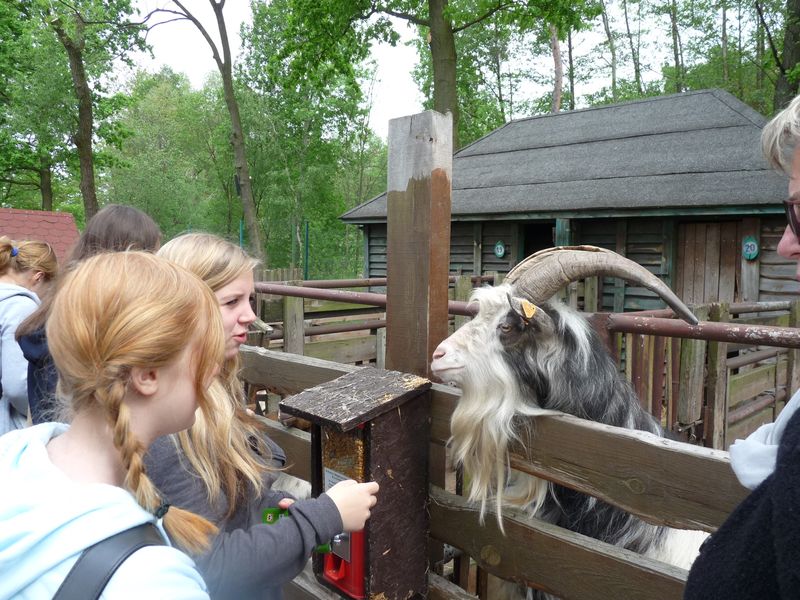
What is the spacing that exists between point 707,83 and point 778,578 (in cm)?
3386

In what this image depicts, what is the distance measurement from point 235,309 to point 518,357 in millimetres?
1065

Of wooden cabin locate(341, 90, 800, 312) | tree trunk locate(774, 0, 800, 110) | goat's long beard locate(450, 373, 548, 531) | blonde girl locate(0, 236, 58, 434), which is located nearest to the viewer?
goat's long beard locate(450, 373, 548, 531)

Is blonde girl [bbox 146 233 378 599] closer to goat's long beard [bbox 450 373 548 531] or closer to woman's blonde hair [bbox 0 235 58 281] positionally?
goat's long beard [bbox 450 373 548 531]

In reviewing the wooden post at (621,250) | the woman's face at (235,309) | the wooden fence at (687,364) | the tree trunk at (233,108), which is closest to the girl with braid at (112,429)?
the woman's face at (235,309)

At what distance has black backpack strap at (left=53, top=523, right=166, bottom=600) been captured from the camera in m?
0.88

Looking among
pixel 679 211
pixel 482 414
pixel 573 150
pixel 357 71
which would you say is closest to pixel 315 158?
pixel 357 71

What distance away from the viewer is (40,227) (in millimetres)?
14625

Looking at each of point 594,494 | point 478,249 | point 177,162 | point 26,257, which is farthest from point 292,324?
point 177,162

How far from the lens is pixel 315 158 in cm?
3306

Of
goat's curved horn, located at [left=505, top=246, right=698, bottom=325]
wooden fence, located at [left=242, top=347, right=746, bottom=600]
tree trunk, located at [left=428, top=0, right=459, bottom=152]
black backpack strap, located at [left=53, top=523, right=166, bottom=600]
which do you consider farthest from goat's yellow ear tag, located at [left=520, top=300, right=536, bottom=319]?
tree trunk, located at [left=428, top=0, right=459, bottom=152]

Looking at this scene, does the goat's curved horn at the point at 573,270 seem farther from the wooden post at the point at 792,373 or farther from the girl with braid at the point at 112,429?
the wooden post at the point at 792,373

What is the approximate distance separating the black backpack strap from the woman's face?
1.00m

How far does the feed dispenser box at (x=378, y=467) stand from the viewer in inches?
75.0

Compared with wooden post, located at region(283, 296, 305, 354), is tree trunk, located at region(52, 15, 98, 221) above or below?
above
